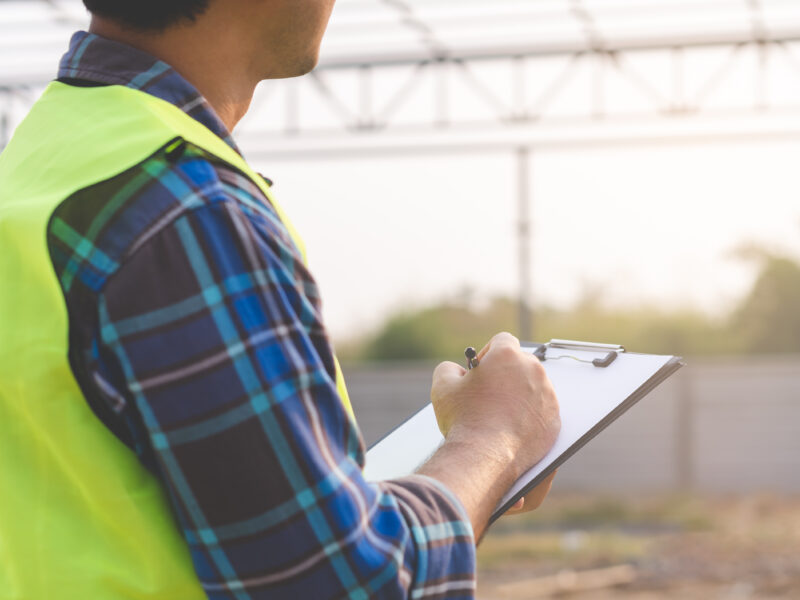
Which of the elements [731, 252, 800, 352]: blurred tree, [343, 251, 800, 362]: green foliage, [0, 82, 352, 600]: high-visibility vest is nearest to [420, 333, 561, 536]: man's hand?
[0, 82, 352, 600]: high-visibility vest

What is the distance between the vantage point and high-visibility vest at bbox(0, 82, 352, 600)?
0.75 m

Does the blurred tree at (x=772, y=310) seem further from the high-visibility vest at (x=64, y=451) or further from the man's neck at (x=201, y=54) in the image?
the high-visibility vest at (x=64, y=451)

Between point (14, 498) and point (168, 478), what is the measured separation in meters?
0.15

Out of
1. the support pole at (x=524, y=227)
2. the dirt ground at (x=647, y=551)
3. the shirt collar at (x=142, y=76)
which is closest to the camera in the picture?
the shirt collar at (x=142, y=76)

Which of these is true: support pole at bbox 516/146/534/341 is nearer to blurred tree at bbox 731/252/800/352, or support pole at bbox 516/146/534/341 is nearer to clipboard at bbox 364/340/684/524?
blurred tree at bbox 731/252/800/352

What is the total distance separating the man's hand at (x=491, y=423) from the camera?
2.92 feet

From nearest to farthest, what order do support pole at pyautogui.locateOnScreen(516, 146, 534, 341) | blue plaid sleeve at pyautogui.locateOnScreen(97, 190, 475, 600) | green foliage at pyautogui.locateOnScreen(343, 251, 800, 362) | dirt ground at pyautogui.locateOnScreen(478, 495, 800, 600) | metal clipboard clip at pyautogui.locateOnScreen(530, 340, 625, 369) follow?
blue plaid sleeve at pyautogui.locateOnScreen(97, 190, 475, 600)
metal clipboard clip at pyautogui.locateOnScreen(530, 340, 625, 369)
dirt ground at pyautogui.locateOnScreen(478, 495, 800, 600)
support pole at pyautogui.locateOnScreen(516, 146, 534, 341)
green foliage at pyautogui.locateOnScreen(343, 251, 800, 362)

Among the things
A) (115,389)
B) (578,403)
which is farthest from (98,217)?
(578,403)

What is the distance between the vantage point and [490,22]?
10.4 meters

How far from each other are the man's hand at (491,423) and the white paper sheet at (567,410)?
0.06ft

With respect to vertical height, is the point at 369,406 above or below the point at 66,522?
below

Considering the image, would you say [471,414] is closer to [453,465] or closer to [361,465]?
[453,465]

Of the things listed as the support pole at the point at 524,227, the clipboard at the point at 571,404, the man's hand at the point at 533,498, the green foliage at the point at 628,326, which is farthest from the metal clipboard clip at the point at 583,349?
the green foliage at the point at 628,326

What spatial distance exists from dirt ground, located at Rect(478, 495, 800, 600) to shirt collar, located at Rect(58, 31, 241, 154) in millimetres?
7338
